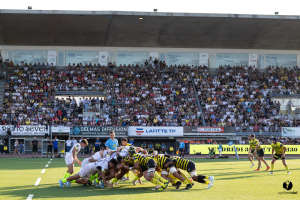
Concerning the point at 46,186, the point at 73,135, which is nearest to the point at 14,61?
the point at 73,135

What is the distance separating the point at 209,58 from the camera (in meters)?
48.0

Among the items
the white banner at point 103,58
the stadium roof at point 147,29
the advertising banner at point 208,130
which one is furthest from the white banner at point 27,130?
the white banner at point 103,58

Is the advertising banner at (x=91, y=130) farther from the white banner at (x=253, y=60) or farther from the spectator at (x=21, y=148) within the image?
the white banner at (x=253, y=60)

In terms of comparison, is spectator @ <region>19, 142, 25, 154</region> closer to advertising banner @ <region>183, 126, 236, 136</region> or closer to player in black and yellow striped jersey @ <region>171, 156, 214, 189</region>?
advertising banner @ <region>183, 126, 236, 136</region>

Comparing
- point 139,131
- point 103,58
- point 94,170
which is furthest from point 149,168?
point 103,58

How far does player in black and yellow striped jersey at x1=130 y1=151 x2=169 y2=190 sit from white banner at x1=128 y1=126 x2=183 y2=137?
23.0 meters

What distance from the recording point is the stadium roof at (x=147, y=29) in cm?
4012

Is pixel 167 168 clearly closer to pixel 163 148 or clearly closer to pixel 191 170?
pixel 191 170

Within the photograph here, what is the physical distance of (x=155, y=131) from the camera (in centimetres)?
3500

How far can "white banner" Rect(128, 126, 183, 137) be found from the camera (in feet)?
114

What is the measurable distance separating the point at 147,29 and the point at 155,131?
46.8ft

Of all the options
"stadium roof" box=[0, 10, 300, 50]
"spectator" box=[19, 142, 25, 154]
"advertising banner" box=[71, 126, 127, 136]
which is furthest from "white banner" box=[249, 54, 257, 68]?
"spectator" box=[19, 142, 25, 154]

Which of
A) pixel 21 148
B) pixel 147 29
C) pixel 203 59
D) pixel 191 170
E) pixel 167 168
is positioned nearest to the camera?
pixel 191 170

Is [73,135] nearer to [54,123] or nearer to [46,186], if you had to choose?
A: [54,123]
